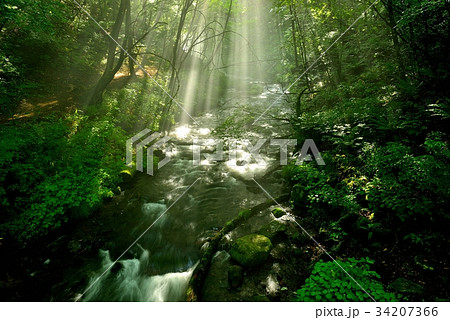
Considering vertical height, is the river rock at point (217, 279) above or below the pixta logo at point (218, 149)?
below

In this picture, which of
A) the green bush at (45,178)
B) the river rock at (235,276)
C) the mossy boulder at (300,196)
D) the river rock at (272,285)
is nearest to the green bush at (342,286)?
the river rock at (272,285)

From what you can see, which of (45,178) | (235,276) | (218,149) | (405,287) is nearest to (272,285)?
(235,276)

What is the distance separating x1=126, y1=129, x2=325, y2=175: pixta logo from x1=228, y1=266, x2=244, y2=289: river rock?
375cm

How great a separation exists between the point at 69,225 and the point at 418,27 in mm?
11277

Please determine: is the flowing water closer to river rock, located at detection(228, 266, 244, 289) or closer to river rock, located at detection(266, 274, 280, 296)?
river rock, located at detection(228, 266, 244, 289)

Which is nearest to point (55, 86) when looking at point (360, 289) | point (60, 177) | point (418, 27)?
point (60, 177)

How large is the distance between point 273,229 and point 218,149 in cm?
709

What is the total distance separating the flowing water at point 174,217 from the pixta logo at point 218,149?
253 mm

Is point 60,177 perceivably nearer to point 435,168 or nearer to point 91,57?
point 435,168

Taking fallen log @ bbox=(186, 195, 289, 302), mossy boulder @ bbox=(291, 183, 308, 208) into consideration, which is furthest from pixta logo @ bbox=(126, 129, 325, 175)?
fallen log @ bbox=(186, 195, 289, 302)

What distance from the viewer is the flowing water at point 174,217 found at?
183 inches

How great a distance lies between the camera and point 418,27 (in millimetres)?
6012

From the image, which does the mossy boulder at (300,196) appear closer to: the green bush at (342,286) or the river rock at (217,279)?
the green bush at (342,286)

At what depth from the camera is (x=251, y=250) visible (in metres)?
4.45
